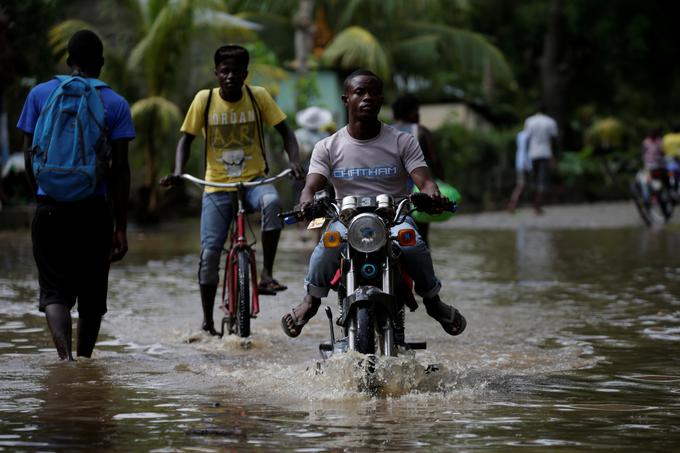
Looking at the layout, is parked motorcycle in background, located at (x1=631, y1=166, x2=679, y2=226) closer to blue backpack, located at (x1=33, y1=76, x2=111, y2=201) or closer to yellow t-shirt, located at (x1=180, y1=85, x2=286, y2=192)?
yellow t-shirt, located at (x1=180, y1=85, x2=286, y2=192)

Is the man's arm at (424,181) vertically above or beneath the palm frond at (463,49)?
beneath

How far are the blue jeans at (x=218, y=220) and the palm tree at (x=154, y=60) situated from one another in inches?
514

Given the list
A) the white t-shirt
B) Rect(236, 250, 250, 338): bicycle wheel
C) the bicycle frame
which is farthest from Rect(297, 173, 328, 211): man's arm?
the white t-shirt

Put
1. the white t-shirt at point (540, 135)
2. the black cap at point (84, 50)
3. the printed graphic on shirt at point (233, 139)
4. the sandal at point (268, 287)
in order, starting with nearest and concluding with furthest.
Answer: the black cap at point (84, 50)
the printed graphic on shirt at point (233, 139)
the sandal at point (268, 287)
the white t-shirt at point (540, 135)

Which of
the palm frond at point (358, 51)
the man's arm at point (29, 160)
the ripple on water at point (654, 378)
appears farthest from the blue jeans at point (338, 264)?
the palm frond at point (358, 51)

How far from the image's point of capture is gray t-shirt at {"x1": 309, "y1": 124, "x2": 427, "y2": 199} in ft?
23.4

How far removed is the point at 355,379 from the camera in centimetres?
674

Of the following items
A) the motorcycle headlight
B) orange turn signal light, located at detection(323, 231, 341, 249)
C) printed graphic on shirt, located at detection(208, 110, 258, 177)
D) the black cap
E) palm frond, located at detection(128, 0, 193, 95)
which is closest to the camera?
the motorcycle headlight

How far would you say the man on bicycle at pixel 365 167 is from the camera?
7.05 meters

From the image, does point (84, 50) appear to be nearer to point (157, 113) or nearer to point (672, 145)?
point (157, 113)

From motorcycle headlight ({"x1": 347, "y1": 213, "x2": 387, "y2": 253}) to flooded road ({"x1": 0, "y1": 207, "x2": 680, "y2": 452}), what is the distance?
56cm

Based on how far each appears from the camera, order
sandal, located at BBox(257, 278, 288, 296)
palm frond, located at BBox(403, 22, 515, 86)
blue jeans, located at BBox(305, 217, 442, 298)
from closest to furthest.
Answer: blue jeans, located at BBox(305, 217, 442, 298), sandal, located at BBox(257, 278, 288, 296), palm frond, located at BBox(403, 22, 515, 86)

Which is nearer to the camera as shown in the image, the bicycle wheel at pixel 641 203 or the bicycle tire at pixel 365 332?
the bicycle tire at pixel 365 332

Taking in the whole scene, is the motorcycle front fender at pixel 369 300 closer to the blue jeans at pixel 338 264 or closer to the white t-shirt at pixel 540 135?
the blue jeans at pixel 338 264
